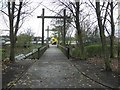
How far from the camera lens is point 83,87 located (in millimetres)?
10383

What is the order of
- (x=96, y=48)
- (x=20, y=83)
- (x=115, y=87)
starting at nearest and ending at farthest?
(x=115, y=87), (x=20, y=83), (x=96, y=48)

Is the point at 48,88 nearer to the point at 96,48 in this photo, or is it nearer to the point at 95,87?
the point at 95,87

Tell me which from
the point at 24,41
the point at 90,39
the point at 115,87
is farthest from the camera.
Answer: the point at 24,41

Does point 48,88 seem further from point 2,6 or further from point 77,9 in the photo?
point 77,9

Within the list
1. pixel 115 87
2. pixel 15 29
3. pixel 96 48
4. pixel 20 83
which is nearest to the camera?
pixel 115 87

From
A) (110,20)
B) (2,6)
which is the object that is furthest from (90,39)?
(2,6)

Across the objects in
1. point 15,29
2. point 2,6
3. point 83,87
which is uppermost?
point 2,6

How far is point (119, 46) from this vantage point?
1017 inches

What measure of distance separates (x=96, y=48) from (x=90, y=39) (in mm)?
12649

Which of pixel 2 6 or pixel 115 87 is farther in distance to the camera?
pixel 2 6

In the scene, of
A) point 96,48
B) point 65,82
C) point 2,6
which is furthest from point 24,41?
point 65,82

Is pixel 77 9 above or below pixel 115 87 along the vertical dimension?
above

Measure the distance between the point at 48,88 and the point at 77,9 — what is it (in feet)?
49.5

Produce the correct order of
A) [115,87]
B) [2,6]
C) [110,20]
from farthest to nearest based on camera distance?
[110,20]
[2,6]
[115,87]
